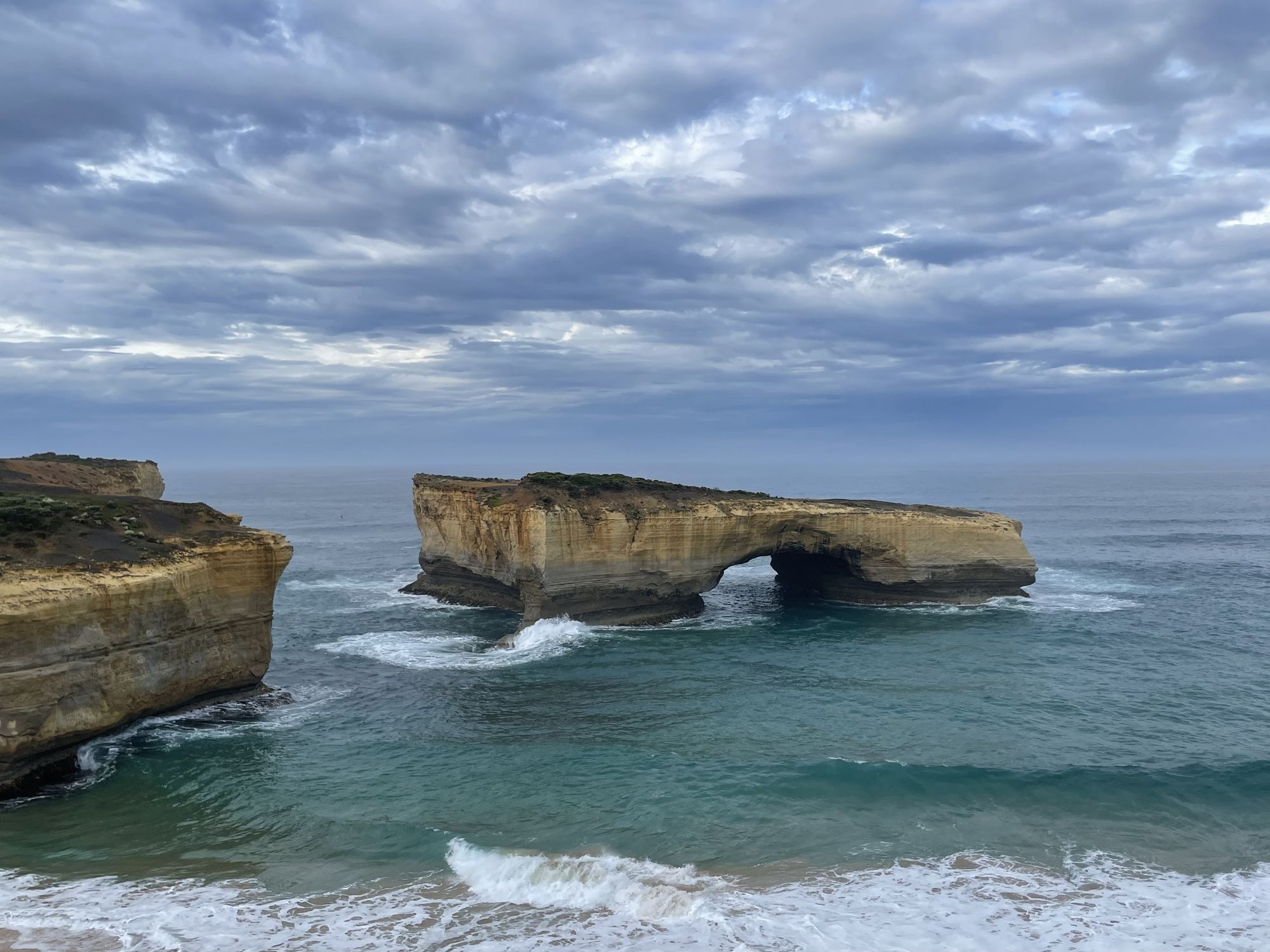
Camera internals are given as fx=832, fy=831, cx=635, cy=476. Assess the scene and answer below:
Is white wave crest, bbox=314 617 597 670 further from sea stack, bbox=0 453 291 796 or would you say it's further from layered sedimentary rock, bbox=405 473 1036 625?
sea stack, bbox=0 453 291 796

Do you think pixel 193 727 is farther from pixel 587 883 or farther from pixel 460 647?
pixel 587 883

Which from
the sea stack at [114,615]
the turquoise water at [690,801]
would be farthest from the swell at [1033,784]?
the sea stack at [114,615]

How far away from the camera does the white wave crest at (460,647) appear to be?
35.5 metres

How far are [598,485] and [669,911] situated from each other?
2914 cm

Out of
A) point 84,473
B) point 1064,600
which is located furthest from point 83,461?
point 1064,600


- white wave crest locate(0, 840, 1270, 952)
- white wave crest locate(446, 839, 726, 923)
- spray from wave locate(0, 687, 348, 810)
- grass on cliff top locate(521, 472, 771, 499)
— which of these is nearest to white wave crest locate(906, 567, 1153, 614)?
grass on cliff top locate(521, 472, 771, 499)

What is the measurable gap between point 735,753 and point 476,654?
16.0 meters

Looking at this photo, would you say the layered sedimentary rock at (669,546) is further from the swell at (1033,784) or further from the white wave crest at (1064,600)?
the swell at (1033,784)

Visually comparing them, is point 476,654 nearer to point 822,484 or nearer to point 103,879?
point 103,879

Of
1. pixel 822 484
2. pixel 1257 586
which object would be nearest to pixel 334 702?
pixel 1257 586

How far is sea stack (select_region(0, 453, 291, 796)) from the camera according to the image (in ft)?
69.2

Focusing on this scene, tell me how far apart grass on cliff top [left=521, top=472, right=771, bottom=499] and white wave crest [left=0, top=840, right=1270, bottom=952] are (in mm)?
26387

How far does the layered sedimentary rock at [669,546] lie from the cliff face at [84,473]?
18.7 metres

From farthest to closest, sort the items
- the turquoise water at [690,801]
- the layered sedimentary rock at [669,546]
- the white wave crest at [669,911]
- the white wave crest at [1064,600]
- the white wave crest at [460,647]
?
1. the white wave crest at [1064,600]
2. the layered sedimentary rock at [669,546]
3. the white wave crest at [460,647]
4. the turquoise water at [690,801]
5. the white wave crest at [669,911]
